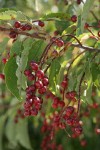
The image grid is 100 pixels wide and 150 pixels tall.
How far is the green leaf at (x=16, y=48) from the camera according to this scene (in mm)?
1717

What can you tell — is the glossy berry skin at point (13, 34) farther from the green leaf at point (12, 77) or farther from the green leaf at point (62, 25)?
the green leaf at point (62, 25)

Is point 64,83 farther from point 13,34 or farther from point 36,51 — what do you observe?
point 13,34

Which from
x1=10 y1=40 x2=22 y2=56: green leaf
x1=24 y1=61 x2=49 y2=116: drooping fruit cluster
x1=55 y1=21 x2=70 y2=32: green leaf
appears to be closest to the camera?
x1=24 y1=61 x2=49 y2=116: drooping fruit cluster

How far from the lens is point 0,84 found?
3.95 m

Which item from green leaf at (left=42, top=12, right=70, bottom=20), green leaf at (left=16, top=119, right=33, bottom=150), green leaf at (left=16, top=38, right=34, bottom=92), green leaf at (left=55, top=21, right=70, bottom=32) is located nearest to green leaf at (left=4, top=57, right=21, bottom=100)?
green leaf at (left=16, top=38, right=34, bottom=92)

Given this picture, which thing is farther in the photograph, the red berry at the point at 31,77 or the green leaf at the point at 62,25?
the green leaf at the point at 62,25

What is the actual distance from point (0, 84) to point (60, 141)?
0.79 metres

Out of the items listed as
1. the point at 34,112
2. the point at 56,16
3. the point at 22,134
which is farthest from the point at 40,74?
the point at 22,134

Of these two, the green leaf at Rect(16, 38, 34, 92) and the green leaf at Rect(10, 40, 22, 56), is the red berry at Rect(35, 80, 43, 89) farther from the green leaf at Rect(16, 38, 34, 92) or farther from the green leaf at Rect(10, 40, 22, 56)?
the green leaf at Rect(10, 40, 22, 56)

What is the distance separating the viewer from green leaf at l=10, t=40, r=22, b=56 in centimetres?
172

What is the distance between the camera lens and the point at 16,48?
173cm

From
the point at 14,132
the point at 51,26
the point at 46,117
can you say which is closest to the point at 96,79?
the point at 51,26

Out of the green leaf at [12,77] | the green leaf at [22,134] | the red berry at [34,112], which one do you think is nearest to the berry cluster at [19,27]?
the green leaf at [12,77]

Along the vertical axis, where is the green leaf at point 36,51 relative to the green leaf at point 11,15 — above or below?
below
